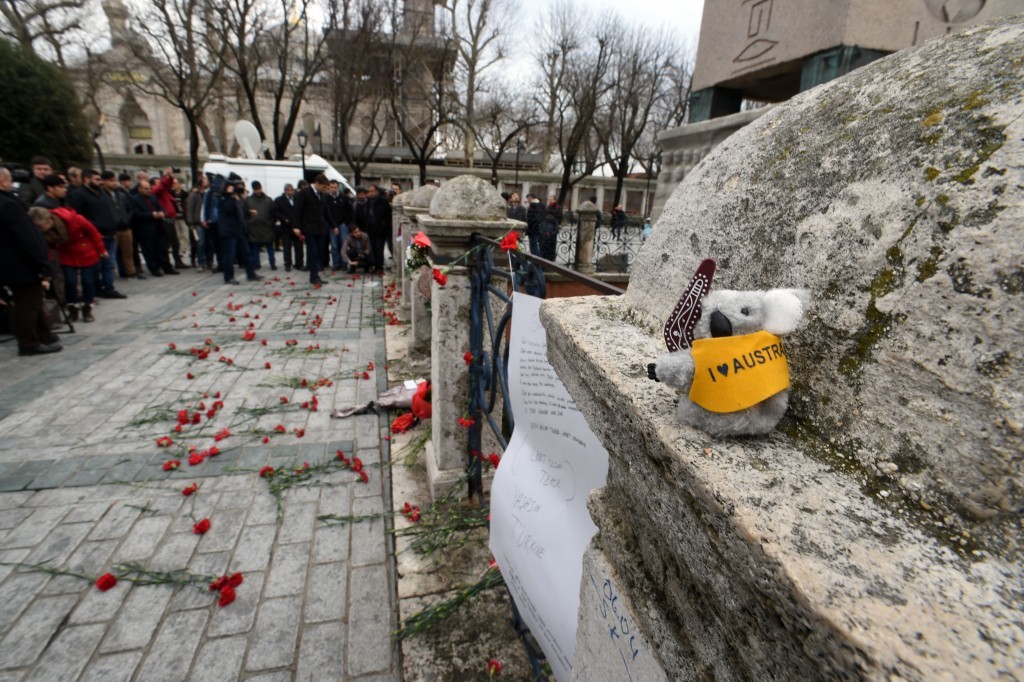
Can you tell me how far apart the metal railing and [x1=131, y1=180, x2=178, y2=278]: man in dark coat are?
9894 millimetres

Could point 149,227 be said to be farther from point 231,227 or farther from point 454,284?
point 454,284

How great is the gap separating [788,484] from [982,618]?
0.20 meters

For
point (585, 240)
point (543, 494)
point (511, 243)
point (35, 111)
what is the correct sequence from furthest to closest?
point (35, 111)
point (585, 240)
point (511, 243)
point (543, 494)

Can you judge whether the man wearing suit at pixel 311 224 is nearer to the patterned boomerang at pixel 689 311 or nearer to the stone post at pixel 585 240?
the stone post at pixel 585 240

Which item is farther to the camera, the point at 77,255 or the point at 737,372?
the point at 77,255

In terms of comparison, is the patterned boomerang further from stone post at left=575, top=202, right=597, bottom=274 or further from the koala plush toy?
stone post at left=575, top=202, right=597, bottom=274

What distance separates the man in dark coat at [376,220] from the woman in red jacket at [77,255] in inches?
220

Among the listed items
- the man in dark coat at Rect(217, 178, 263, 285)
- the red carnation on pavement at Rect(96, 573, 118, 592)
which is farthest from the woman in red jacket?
the red carnation on pavement at Rect(96, 573, 118, 592)

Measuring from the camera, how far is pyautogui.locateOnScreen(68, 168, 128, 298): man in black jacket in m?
8.17

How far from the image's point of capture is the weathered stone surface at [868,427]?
468 millimetres

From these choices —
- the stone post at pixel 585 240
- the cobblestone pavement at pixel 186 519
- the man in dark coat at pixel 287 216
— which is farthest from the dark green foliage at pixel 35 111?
the stone post at pixel 585 240

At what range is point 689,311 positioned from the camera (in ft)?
2.53

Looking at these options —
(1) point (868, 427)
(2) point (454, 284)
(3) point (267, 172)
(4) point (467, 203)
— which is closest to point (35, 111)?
(3) point (267, 172)

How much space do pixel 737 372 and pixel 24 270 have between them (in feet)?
24.8
